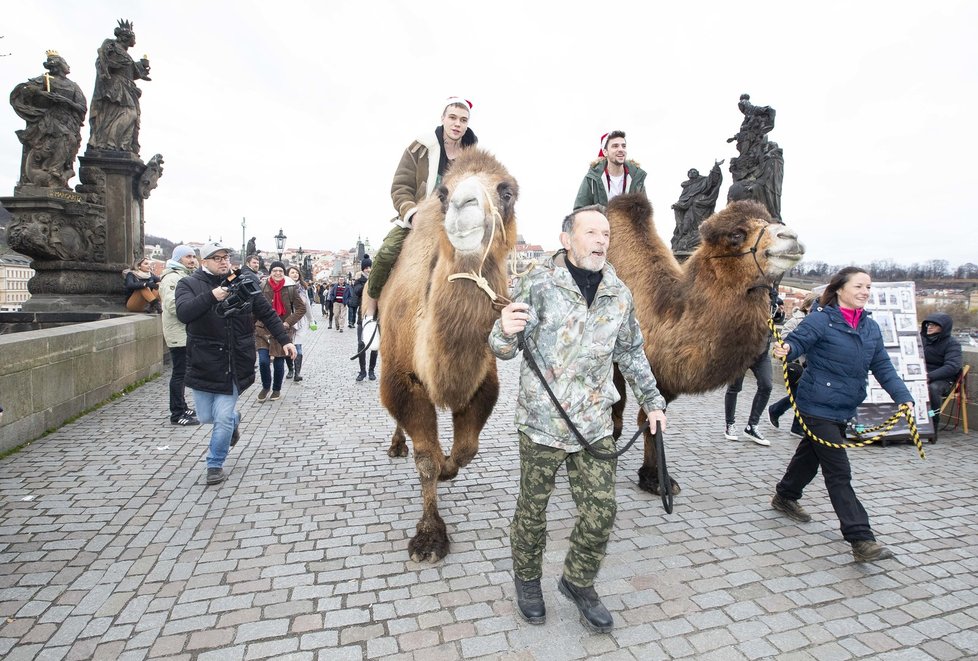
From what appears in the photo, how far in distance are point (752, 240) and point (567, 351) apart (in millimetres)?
2238

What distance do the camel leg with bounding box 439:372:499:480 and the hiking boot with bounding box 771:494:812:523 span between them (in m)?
2.54

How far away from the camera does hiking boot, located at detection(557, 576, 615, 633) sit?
2.83 meters

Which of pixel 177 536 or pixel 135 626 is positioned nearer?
pixel 135 626

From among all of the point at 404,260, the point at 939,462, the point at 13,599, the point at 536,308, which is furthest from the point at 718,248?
the point at 13,599

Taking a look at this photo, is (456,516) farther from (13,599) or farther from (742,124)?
(742,124)

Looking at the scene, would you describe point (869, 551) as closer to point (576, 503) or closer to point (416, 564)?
point (576, 503)

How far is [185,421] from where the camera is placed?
6.71 m

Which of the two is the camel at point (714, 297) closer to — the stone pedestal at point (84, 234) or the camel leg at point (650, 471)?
the camel leg at point (650, 471)

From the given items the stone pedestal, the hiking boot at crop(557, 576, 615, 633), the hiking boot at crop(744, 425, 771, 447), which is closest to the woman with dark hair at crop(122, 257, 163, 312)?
the stone pedestal

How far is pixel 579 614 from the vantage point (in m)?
3.00

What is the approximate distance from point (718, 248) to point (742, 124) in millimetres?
7925

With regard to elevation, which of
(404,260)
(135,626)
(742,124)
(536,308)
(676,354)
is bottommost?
(135,626)

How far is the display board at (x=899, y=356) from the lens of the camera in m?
6.55

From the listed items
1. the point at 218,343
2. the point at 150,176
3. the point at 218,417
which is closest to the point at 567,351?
the point at 218,343
